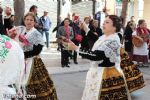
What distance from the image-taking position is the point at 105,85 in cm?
566

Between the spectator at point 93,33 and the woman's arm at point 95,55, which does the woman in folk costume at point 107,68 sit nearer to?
the woman's arm at point 95,55

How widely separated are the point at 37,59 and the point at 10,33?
82.0 inches

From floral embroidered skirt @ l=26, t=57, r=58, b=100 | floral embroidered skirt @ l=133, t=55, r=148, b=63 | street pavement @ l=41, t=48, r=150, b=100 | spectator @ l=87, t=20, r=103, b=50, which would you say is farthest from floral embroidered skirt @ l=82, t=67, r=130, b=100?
floral embroidered skirt @ l=133, t=55, r=148, b=63

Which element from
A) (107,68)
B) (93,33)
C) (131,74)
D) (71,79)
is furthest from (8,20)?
(107,68)

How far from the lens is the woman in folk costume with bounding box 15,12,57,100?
6168mm

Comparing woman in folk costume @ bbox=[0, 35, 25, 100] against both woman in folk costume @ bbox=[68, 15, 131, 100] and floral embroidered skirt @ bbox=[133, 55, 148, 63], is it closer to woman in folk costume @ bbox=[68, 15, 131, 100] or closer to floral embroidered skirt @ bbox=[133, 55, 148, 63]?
woman in folk costume @ bbox=[68, 15, 131, 100]

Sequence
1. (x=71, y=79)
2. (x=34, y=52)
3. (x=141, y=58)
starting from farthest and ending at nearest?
(x=141, y=58)
(x=71, y=79)
(x=34, y=52)

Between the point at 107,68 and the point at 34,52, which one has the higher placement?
the point at 34,52

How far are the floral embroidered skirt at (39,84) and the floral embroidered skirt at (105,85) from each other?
2.35ft

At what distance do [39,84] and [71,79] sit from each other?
160 inches

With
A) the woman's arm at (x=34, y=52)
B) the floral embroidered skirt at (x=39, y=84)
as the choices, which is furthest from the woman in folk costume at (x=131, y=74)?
the woman's arm at (x=34, y=52)

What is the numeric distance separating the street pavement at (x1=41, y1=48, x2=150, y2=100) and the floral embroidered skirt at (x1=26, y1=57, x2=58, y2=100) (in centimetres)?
171

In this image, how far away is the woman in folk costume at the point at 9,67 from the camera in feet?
10.6

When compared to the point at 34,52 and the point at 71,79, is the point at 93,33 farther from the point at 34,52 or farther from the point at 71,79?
the point at 34,52
